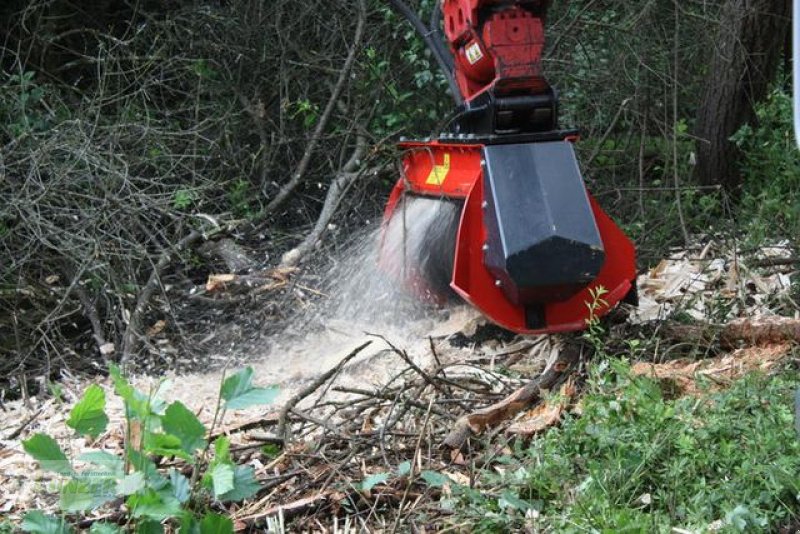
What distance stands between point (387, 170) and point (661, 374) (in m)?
3.07

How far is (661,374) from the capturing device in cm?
385

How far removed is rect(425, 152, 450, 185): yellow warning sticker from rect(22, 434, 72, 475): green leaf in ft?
8.10

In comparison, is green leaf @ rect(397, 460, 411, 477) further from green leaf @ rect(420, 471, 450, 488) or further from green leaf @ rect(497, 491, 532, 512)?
green leaf @ rect(497, 491, 532, 512)

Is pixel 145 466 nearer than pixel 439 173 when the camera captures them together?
Yes

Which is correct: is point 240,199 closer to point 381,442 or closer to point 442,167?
point 442,167

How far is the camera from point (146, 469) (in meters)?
2.93

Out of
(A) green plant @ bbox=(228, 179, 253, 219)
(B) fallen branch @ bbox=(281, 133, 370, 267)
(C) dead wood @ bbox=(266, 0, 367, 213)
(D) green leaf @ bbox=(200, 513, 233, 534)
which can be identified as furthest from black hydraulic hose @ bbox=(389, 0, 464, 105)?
(D) green leaf @ bbox=(200, 513, 233, 534)

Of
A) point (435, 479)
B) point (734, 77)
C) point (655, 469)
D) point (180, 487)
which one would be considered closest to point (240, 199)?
point (734, 77)

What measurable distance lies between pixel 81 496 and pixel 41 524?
133 mm

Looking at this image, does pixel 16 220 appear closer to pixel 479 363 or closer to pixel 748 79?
pixel 479 363

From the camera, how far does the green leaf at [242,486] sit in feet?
9.94

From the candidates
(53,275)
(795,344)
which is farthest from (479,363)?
(53,275)

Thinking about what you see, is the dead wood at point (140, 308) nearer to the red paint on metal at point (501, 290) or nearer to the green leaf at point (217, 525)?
the red paint on metal at point (501, 290)

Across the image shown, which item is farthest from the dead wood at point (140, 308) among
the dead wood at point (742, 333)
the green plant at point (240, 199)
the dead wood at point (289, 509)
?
the dead wood at point (742, 333)
